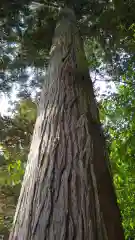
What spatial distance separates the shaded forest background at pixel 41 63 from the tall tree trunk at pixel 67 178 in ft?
5.51

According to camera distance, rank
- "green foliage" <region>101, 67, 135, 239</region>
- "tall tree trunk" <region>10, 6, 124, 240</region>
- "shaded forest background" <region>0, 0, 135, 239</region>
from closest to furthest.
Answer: "tall tree trunk" <region>10, 6, 124, 240</region> < "green foliage" <region>101, 67, 135, 239</region> < "shaded forest background" <region>0, 0, 135, 239</region>

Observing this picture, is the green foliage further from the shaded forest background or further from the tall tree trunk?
the tall tree trunk

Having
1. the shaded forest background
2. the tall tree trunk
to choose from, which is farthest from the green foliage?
the tall tree trunk

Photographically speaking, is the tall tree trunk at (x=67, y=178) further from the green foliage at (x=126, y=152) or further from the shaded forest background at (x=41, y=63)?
the shaded forest background at (x=41, y=63)

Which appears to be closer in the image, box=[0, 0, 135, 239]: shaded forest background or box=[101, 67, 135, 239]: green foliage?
box=[101, 67, 135, 239]: green foliage

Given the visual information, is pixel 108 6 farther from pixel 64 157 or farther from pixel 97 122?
pixel 64 157

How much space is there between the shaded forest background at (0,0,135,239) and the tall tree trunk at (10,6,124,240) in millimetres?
1681

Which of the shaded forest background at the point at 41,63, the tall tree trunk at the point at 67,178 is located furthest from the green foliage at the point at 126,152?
the tall tree trunk at the point at 67,178

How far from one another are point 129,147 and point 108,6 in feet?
9.98

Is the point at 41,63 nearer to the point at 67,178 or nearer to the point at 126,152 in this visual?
the point at 126,152

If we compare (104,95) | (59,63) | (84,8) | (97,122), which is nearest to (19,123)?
(104,95)

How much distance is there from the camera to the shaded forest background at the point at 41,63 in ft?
13.5

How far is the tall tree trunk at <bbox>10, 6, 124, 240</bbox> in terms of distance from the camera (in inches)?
45.9

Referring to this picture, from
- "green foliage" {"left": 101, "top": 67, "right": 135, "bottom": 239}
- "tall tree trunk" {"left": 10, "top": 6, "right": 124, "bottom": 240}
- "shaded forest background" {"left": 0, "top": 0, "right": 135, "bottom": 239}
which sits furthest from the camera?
"shaded forest background" {"left": 0, "top": 0, "right": 135, "bottom": 239}
